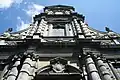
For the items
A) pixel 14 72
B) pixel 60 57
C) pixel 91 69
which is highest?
pixel 60 57

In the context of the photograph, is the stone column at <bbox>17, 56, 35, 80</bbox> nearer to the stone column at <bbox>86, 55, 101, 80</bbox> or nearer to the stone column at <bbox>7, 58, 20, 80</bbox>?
the stone column at <bbox>7, 58, 20, 80</bbox>

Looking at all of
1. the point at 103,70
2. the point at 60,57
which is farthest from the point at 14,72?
the point at 103,70

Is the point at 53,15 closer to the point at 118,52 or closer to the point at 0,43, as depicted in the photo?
→ the point at 0,43

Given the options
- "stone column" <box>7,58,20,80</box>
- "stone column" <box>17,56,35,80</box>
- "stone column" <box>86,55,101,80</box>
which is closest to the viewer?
"stone column" <box>86,55,101,80</box>

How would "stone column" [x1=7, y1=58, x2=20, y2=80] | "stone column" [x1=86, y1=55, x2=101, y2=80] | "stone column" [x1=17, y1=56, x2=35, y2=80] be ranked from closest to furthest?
1. "stone column" [x1=86, y1=55, x2=101, y2=80]
2. "stone column" [x1=17, y1=56, x2=35, y2=80]
3. "stone column" [x1=7, y1=58, x2=20, y2=80]

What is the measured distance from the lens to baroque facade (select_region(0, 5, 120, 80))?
13008 mm

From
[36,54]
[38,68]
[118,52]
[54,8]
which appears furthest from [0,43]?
[54,8]

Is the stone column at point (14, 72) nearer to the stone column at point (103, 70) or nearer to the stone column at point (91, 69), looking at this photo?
the stone column at point (91, 69)

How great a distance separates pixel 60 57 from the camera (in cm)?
1486

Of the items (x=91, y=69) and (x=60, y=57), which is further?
(x=60, y=57)

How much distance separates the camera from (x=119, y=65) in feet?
48.2

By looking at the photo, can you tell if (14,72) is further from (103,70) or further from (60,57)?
(103,70)

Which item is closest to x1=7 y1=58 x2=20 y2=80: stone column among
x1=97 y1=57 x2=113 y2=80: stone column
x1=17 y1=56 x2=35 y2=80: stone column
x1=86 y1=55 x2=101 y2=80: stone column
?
x1=17 y1=56 x2=35 y2=80: stone column

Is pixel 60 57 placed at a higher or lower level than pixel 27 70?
higher
